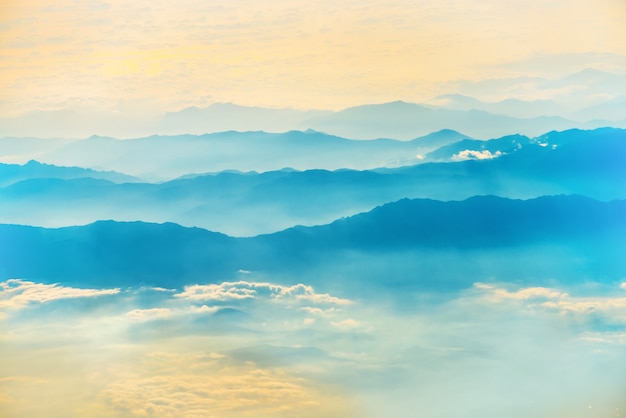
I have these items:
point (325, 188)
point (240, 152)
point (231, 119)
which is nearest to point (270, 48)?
point (231, 119)

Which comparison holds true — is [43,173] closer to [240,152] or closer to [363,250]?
[240,152]

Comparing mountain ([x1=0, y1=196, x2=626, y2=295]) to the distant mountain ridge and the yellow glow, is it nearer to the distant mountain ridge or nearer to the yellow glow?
the distant mountain ridge

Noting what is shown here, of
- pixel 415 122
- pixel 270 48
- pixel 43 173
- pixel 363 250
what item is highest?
pixel 270 48

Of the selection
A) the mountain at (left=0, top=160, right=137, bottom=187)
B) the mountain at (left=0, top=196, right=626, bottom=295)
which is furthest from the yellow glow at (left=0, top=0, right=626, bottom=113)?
the mountain at (left=0, top=196, right=626, bottom=295)

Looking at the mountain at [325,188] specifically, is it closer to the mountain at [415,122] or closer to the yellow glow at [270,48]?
the mountain at [415,122]

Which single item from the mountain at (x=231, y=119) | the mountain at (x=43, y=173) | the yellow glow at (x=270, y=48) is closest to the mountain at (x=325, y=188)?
the mountain at (x=43, y=173)

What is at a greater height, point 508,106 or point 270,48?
point 270,48
